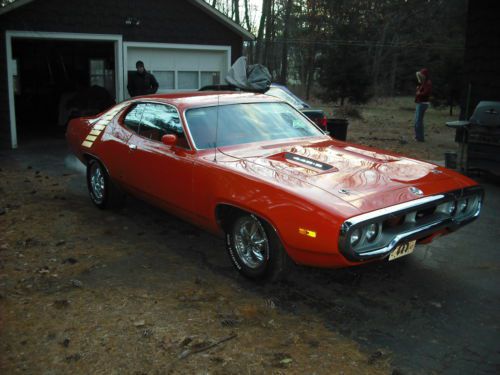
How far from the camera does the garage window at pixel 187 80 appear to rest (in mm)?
14273

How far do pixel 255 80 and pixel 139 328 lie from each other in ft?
30.5

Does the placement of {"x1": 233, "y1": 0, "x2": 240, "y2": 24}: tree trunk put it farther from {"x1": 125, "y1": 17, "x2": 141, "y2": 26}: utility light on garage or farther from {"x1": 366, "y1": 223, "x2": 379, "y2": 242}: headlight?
{"x1": 366, "y1": 223, "x2": 379, "y2": 242}: headlight

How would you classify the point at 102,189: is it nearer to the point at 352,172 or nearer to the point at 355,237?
the point at 352,172

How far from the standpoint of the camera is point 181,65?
14.2m

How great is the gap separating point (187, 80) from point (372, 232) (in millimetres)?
11216

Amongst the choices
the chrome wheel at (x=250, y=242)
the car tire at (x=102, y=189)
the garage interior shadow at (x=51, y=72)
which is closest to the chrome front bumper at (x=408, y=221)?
the chrome wheel at (x=250, y=242)

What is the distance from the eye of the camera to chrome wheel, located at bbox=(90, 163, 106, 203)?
6883 mm

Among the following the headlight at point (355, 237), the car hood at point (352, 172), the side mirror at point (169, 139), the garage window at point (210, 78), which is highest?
the garage window at point (210, 78)

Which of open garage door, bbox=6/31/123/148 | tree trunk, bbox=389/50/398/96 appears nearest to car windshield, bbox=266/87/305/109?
open garage door, bbox=6/31/123/148

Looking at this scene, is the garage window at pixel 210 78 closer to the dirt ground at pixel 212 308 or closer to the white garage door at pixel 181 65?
the white garage door at pixel 181 65

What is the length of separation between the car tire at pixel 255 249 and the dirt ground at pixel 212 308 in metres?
0.15

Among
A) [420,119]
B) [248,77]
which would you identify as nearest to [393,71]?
[420,119]

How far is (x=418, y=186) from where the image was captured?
431 cm

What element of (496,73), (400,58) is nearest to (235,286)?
(496,73)
